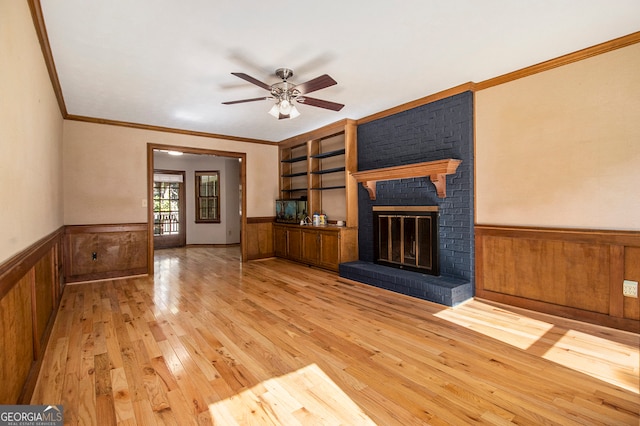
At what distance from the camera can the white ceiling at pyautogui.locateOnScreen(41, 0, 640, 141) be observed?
87.5 inches

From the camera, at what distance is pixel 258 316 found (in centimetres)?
322

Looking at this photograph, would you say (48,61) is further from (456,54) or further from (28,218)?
(456,54)

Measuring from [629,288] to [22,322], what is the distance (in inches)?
182

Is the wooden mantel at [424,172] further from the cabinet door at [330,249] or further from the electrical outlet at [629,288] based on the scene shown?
the electrical outlet at [629,288]

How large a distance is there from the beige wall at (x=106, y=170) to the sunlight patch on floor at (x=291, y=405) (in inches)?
178

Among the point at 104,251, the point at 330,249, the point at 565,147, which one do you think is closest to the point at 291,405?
the point at 565,147

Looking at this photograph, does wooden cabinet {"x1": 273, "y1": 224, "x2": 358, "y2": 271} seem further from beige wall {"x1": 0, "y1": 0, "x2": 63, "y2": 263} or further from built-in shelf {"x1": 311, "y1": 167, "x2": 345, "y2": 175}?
beige wall {"x1": 0, "y1": 0, "x2": 63, "y2": 263}

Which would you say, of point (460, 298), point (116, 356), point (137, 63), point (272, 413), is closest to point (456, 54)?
point (460, 298)

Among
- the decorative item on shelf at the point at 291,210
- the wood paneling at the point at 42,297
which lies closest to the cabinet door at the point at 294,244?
the decorative item on shelf at the point at 291,210

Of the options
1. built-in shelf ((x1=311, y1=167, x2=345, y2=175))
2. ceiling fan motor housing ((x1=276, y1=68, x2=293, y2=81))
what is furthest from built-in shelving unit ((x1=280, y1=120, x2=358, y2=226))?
ceiling fan motor housing ((x1=276, y1=68, x2=293, y2=81))

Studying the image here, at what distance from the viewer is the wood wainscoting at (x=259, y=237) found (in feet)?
21.4

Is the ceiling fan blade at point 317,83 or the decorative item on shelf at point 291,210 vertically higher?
the ceiling fan blade at point 317,83

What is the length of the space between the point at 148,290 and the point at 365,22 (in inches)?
167

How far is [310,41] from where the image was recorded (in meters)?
2.65
